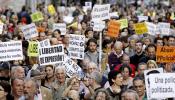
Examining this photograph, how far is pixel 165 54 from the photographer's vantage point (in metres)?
11.1

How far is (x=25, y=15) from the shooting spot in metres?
24.3

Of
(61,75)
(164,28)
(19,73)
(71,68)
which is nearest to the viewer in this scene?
(19,73)

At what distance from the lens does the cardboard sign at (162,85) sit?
353 inches

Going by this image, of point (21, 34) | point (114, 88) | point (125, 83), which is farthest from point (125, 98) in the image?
point (21, 34)

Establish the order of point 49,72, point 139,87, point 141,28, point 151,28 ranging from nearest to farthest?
point 139,87 → point 49,72 → point 141,28 → point 151,28

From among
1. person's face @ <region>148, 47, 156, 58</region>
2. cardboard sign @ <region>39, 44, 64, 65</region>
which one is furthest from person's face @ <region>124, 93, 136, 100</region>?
person's face @ <region>148, 47, 156, 58</region>

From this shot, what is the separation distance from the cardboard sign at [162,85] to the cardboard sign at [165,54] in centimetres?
200

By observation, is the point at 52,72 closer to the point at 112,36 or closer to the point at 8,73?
the point at 8,73

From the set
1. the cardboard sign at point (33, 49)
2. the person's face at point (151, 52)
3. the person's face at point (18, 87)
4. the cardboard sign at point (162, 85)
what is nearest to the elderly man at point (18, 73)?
the person's face at point (18, 87)

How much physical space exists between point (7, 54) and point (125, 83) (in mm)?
2232

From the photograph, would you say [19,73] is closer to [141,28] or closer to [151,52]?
[151,52]

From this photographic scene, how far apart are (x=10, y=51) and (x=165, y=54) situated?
278cm

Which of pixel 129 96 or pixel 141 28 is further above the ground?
pixel 129 96

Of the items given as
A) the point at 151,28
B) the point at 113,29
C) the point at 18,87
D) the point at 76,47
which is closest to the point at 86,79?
the point at 18,87
